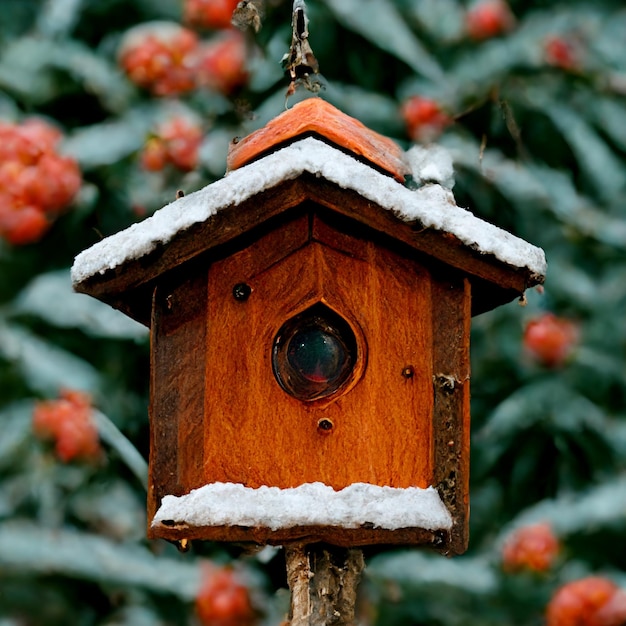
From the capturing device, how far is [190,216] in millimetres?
1479

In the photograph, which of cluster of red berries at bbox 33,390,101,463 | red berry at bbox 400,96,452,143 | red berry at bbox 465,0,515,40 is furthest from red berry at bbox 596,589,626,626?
red berry at bbox 465,0,515,40

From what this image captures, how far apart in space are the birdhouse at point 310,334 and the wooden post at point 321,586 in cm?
12

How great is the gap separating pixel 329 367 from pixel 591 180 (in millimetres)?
2234

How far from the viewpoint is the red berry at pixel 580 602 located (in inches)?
118

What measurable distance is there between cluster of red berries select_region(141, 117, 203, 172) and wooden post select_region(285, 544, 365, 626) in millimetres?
1577

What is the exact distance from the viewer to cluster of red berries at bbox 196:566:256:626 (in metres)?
2.82

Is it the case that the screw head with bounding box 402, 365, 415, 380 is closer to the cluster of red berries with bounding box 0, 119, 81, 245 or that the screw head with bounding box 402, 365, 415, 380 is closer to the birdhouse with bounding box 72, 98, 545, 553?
the birdhouse with bounding box 72, 98, 545, 553

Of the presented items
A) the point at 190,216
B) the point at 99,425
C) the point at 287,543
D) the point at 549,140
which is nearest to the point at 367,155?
the point at 190,216

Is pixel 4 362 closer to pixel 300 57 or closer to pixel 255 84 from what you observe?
pixel 255 84

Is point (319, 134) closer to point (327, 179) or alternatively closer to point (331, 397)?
point (327, 179)

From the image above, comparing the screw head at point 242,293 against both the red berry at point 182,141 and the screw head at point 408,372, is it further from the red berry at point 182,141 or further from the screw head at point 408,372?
the red berry at point 182,141

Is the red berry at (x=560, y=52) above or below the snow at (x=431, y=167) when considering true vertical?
above

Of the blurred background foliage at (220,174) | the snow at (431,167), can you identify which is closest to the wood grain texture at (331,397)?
the snow at (431,167)

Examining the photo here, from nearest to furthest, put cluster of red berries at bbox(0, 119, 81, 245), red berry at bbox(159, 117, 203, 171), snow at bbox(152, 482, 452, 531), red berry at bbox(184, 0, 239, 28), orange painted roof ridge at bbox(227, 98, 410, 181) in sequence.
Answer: snow at bbox(152, 482, 452, 531), orange painted roof ridge at bbox(227, 98, 410, 181), red berry at bbox(159, 117, 203, 171), cluster of red berries at bbox(0, 119, 81, 245), red berry at bbox(184, 0, 239, 28)
